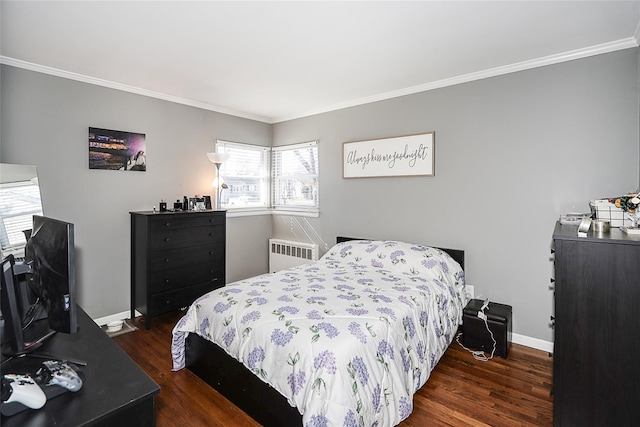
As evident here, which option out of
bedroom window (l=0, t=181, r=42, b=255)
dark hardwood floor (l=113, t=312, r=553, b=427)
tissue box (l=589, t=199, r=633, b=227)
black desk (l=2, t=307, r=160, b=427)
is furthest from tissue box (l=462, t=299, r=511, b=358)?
bedroom window (l=0, t=181, r=42, b=255)

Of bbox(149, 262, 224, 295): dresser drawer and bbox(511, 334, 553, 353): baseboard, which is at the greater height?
bbox(149, 262, 224, 295): dresser drawer

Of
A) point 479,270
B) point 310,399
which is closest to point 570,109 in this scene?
point 479,270

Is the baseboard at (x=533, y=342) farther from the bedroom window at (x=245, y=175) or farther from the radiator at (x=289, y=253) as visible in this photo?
the bedroom window at (x=245, y=175)

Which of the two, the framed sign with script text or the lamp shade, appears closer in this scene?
the framed sign with script text

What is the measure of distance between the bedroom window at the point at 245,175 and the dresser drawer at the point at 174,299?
3.94ft

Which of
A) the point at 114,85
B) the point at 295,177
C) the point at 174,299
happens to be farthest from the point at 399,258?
the point at 114,85

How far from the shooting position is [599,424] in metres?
1.59

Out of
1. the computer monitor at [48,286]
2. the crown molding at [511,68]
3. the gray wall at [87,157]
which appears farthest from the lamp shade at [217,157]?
the computer monitor at [48,286]

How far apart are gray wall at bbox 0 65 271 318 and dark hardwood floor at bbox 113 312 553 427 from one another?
1004 millimetres

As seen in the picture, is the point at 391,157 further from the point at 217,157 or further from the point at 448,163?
the point at 217,157

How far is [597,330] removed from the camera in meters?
1.59

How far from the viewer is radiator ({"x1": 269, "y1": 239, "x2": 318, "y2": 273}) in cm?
436

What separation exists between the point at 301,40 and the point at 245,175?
2.57 meters

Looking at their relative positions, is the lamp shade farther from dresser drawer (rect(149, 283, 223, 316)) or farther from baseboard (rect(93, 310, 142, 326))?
baseboard (rect(93, 310, 142, 326))
